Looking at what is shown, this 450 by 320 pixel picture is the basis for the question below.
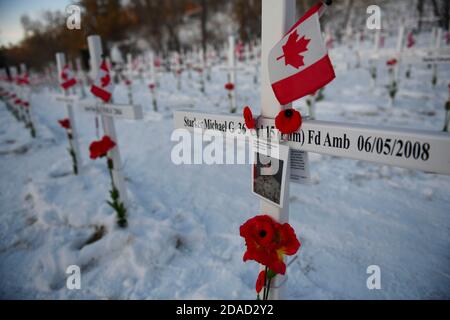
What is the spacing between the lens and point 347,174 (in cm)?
368

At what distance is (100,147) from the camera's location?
8.80 ft

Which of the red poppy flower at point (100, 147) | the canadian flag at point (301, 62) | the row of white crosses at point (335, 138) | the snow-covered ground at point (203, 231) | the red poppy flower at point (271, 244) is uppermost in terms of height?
the canadian flag at point (301, 62)

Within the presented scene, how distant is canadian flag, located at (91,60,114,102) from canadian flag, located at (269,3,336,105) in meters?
2.15

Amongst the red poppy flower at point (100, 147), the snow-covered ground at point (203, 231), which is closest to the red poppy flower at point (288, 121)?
the snow-covered ground at point (203, 231)

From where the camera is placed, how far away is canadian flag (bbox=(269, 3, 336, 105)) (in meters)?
0.93

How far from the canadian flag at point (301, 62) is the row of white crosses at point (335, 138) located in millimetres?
116

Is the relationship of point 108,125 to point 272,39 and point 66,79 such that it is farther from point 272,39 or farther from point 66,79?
point 272,39

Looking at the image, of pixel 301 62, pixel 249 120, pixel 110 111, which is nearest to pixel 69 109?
pixel 110 111

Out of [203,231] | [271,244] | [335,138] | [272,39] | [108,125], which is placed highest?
[272,39]

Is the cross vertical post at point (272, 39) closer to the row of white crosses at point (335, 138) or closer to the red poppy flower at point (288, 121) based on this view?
the row of white crosses at point (335, 138)

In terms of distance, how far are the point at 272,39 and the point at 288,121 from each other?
388mm

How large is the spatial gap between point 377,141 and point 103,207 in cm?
306

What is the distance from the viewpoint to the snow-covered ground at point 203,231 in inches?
80.1
